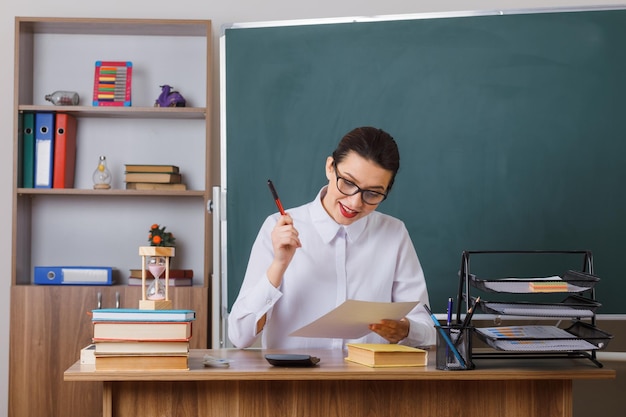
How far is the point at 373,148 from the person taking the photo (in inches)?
92.4

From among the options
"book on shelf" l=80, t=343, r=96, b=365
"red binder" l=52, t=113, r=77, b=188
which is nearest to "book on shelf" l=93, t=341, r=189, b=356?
"book on shelf" l=80, t=343, r=96, b=365

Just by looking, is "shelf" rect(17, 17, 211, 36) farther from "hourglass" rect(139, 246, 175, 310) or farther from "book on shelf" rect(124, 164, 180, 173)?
"hourglass" rect(139, 246, 175, 310)

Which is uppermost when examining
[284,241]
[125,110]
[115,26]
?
[115,26]

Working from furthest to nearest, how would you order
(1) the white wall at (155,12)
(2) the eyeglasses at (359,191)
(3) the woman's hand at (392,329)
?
(1) the white wall at (155,12) → (2) the eyeglasses at (359,191) → (3) the woman's hand at (392,329)

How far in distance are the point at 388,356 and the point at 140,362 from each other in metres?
0.58

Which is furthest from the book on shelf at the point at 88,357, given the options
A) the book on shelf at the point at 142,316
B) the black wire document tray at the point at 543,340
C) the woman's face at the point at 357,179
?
the black wire document tray at the point at 543,340

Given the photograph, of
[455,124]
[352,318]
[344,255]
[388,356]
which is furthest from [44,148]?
[388,356]

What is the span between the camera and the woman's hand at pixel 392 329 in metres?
2.12

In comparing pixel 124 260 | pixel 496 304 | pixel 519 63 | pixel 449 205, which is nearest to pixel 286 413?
pixel 496 304

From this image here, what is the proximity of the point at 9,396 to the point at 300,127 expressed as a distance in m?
1.85

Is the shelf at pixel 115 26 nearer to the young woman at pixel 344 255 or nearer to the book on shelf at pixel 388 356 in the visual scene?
the young woman at pixel 344 255

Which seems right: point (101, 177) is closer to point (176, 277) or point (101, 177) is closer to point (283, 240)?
point (176, 277)

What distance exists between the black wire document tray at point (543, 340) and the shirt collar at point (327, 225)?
60 cm

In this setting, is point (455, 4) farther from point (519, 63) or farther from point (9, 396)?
point (9, 396)
